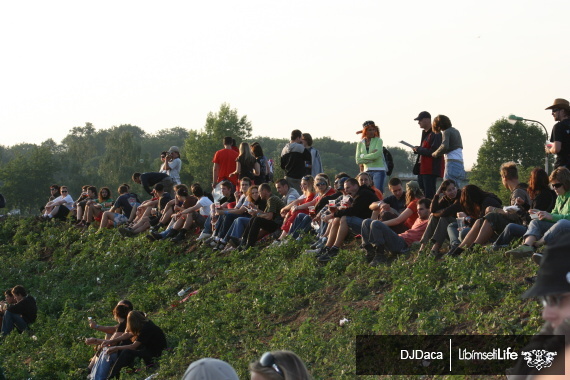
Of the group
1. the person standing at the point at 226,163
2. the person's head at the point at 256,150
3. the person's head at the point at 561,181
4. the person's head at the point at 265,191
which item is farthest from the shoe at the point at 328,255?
the person standing at the point at 226,163

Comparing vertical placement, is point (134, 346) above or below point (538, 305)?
below

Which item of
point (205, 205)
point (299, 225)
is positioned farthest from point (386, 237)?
point (205, 205)

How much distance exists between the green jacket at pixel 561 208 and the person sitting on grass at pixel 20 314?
11788 millimetres

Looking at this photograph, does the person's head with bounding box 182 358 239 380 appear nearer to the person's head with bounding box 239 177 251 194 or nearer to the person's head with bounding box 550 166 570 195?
the person's head with bounding box 550 166 570 195

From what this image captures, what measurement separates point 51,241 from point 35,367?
424 inches

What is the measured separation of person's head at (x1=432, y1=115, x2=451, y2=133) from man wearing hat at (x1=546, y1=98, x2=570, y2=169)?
108 inches

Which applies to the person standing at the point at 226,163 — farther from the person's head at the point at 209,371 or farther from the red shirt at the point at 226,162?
the person's head at the point at 209,371

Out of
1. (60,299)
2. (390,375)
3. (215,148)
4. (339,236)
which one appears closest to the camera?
(390,375)

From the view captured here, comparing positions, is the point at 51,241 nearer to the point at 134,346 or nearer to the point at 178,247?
the point at 178,247

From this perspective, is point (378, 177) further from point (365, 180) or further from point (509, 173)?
point (509, 173)

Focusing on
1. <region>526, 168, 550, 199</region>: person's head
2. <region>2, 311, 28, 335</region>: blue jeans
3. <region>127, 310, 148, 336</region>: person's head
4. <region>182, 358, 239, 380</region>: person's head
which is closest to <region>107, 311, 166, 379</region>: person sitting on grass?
<region>127, 310, 148, 336</region>: person's head

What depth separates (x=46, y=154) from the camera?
93.1 metres

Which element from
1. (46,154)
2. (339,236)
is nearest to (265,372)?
(339,236)

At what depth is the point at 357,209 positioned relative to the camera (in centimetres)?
1402
